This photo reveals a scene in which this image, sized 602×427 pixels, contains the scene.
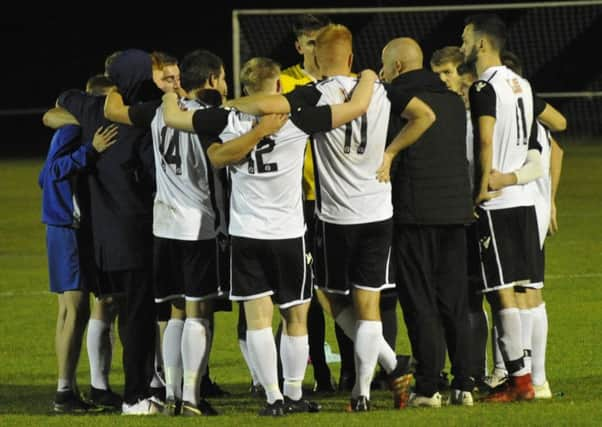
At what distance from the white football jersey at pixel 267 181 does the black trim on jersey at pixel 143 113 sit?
1.83 ft

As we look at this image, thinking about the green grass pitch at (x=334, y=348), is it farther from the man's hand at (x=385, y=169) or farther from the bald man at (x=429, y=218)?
the man's hand at (x=385, y=169)

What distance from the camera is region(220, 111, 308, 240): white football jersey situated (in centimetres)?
679

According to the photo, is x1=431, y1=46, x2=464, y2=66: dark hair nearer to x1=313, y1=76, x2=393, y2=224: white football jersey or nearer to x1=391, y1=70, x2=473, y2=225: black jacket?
x1=391, y1=70, x2=473, y2=225: black jacket

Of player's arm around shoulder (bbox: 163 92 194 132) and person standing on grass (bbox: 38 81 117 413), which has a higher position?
player's arm around shoulder (bbox: 163 92 194 132)

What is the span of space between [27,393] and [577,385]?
132 inches

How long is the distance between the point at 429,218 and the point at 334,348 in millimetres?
3075

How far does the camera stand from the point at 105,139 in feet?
24.3

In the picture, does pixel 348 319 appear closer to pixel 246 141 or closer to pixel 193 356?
pixel 193 356

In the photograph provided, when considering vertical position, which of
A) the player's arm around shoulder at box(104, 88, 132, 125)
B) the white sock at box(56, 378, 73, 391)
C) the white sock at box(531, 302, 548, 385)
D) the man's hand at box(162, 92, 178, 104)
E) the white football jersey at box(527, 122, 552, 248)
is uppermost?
the man's hand at box(162, 92, 178, 104)

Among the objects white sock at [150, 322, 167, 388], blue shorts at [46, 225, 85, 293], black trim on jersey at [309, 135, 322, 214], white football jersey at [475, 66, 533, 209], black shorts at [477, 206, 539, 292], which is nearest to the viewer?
black trim on jersey at [309, 135, 322, 214]

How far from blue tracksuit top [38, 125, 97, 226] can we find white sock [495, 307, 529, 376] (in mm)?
2376

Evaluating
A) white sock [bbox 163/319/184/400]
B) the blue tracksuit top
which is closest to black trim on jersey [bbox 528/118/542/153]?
white sock [bbox 163/319/184/400]

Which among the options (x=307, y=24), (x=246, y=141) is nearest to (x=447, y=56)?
(x=307, y=24)

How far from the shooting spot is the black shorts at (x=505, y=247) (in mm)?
7488
